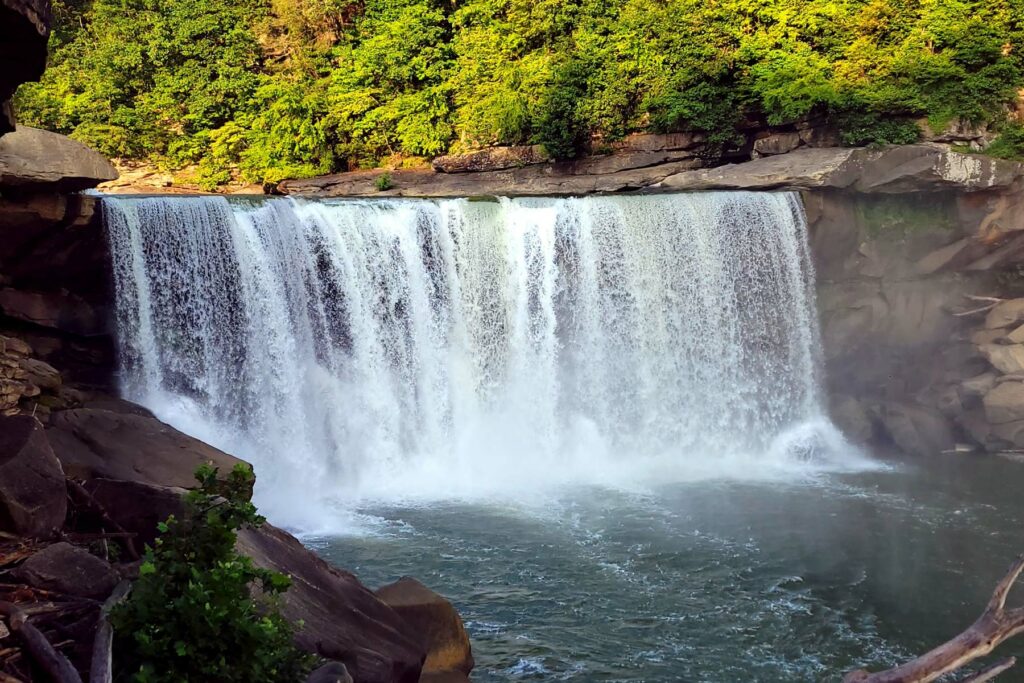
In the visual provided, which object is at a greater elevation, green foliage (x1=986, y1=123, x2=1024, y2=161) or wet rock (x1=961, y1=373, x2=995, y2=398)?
green foliage (x1=986, y1=123, x2=1024, y2=161)

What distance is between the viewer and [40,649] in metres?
3.85

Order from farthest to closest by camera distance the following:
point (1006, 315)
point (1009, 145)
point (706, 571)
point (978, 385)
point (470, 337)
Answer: point (1009, 145), point (1006, 315), point (978, 385), point (470, 337), point (706, 571)

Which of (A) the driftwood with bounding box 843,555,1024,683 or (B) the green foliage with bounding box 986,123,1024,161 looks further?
(B) the green foliage with bounding box 986,123,1024,161

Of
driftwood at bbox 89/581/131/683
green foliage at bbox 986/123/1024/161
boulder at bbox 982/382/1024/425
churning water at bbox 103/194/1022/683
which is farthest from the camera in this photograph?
green foliage at bbox 986/123/1024/161

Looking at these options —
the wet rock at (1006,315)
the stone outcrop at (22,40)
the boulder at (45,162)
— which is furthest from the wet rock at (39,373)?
the wet rock at (1006,315)

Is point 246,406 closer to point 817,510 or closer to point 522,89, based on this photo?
point 817,510

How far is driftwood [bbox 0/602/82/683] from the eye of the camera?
3760mm

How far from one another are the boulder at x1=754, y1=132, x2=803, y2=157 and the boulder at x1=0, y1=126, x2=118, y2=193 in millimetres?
12272

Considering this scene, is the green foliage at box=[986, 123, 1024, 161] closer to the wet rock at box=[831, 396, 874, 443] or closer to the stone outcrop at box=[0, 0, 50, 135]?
the wet rock at box=[831, 396, 874, 443]

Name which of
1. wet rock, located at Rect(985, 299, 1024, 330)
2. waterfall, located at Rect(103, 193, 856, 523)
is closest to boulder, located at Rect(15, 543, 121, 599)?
waterfall, located at Rect(103, 193, 856, 523)

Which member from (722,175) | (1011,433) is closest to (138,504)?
(722,175)

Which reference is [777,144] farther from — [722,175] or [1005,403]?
[1005,403]

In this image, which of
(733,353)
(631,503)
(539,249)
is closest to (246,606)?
(631,503)

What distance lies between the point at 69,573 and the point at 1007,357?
13.9 meters
